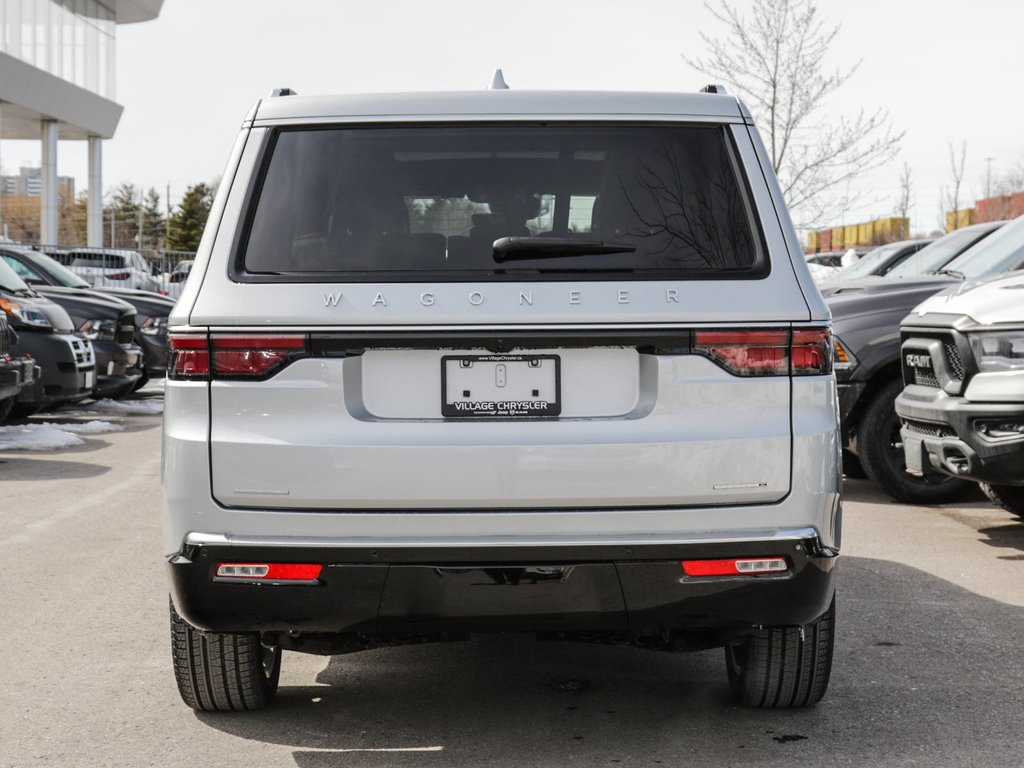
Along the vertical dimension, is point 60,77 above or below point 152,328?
above

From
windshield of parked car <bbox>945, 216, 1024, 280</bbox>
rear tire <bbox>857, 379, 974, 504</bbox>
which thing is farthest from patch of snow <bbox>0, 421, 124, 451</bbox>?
windshield of parked car <bbox>945, 216, 1024, 280</bbox>

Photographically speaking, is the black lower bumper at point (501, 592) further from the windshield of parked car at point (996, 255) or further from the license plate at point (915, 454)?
the windshield of parked car at point (996, 255)

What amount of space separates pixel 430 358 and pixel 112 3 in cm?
5540

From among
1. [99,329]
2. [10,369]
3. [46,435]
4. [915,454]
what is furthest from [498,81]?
[99,329]

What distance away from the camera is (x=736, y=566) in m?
3.79

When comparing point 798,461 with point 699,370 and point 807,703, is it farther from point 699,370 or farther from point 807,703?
point 807,703

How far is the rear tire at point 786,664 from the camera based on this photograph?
433 cm

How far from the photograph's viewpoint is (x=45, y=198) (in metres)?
49.2

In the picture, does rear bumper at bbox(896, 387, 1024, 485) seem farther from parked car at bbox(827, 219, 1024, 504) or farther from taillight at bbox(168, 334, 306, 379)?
taillight at bbox(168, 334, 306, 379)

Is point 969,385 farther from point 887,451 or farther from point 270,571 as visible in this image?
point 270,571

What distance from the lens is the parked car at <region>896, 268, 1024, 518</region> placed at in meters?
6.77

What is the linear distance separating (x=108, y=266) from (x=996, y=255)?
1864 centimetres

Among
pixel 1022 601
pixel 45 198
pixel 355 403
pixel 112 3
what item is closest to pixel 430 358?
pixel 355 403

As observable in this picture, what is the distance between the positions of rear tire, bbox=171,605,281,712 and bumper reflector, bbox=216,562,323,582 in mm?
419
